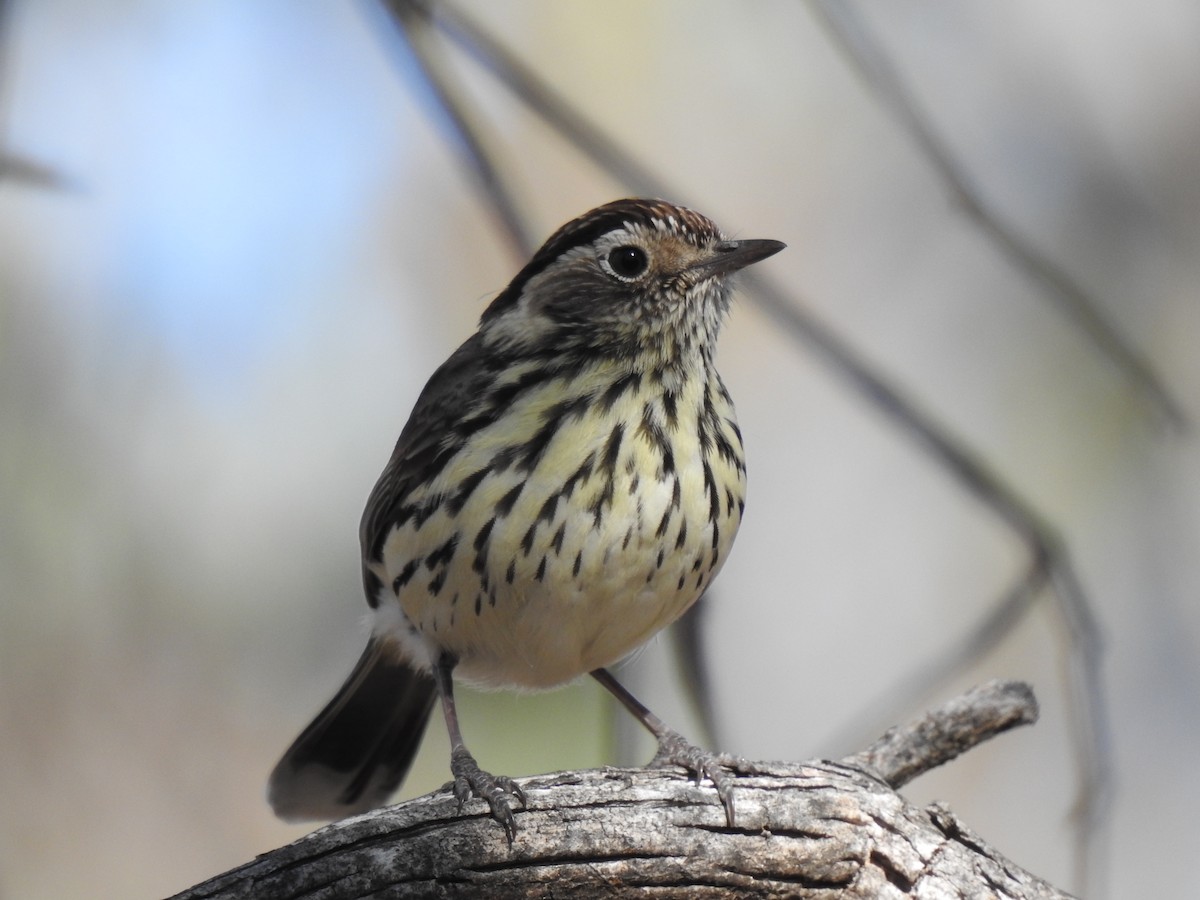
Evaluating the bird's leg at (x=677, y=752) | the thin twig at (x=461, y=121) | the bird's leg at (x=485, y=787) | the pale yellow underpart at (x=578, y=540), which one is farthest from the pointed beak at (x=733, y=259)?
the thin twig at (x=461, y=121)

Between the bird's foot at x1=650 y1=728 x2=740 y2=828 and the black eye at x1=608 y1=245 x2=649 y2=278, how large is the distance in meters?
1.14

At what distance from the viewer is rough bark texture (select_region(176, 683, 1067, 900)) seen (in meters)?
2.37

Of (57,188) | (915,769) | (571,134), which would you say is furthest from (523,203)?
(915,769)

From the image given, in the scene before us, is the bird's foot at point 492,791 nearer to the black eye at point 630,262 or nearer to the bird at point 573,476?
the bird at point 573,476

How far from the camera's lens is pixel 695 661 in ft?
14.9

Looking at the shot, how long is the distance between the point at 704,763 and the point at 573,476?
685mm

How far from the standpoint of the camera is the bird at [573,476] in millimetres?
2818

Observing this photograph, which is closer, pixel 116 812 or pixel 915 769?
pixel 915 769

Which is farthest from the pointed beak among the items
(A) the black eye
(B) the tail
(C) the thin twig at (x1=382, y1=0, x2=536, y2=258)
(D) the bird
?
(C) the thin twig at (x1=382, y1=0, x2=536, y2=258)

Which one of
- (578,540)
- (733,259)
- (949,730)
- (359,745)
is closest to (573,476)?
(578,540)

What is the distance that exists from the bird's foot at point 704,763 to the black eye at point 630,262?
1.14 meters

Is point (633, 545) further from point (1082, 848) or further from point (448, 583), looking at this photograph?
point (1082, 848)

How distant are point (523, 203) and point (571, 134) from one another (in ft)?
1.19

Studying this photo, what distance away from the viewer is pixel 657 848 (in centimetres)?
246
